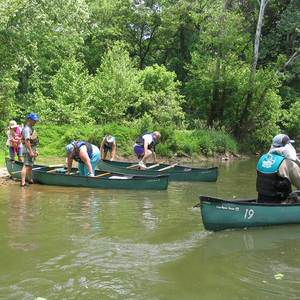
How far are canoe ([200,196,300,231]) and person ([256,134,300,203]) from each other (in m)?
0.27

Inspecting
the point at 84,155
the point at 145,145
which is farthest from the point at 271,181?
the point at 145,145

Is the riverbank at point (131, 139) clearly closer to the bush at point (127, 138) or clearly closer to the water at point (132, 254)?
the bush at point (127, 138)

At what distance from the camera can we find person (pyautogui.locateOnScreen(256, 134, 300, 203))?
29.5 ft

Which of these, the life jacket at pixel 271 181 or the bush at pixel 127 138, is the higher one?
the bush at pixel 127 138

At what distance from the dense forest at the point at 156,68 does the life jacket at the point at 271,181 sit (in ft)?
48.6

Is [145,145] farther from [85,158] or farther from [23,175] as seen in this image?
[23,175]

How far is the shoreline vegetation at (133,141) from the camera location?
22031 millimetres

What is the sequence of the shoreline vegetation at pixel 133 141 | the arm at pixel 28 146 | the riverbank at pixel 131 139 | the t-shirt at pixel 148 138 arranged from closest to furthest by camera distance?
the arm at pixel 28 146 < the t-shirt at pixel 148 138 < the shoreline vegetation at pixel 133 141 < the riverbank at pixel 131 139

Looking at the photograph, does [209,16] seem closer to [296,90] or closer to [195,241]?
[296,90]

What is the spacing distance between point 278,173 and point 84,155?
18.1 ft

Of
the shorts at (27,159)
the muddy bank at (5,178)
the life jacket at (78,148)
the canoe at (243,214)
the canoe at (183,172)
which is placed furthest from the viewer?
the canoe at (183,172)

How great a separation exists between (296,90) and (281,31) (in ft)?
16.4

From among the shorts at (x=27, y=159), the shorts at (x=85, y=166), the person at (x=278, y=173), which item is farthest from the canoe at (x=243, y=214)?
the shorts at (x=27, y=159)

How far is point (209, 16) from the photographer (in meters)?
33.4
